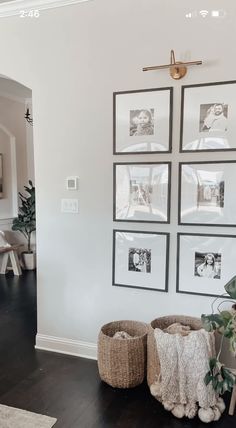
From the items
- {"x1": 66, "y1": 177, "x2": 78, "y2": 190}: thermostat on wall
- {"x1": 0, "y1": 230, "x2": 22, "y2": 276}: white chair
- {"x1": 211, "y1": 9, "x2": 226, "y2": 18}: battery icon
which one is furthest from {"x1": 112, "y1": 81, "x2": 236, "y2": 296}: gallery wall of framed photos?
{"x1": 0, "y1": 230, "x2": 22, "y2": 276}: white chair

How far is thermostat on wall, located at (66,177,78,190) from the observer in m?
2.71

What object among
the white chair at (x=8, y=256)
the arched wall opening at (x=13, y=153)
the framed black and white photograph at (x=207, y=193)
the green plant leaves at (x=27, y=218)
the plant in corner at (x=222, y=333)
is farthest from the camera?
the arched wall opening at (x=13, y=153)

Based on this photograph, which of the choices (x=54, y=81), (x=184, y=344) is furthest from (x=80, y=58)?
(x=184, y=344)

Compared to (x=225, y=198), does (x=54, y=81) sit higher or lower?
higher

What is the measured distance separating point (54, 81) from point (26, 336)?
221cm

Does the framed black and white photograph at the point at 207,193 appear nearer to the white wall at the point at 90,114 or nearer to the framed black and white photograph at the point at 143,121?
the white wall at the point at 90,114

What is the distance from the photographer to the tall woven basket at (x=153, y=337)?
7.13 ft

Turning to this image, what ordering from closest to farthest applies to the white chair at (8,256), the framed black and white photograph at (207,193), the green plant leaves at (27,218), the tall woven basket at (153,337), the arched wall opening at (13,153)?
1. the tall woven basket at (153,337)
2. the framed black and white photograph at (207,193)
3. the white chair at (8,256)
4. the green plant leaves at (27,218)
5. the arched wall opening at (13,153)

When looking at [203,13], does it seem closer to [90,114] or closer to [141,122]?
[141,122]

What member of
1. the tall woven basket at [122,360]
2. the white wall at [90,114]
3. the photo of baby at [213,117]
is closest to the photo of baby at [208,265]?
the white wall at [90,114]

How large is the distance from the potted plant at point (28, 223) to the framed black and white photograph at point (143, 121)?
10.6ft

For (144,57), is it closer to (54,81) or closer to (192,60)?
(192,60)

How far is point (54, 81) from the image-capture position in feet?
8.86

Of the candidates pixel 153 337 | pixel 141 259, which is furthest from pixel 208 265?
pixel 153 337
